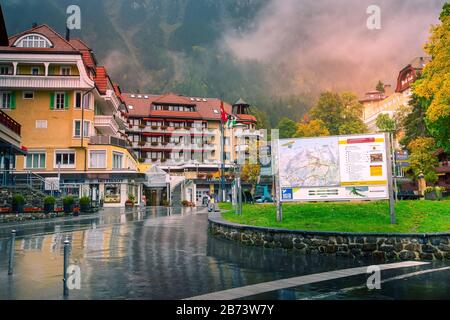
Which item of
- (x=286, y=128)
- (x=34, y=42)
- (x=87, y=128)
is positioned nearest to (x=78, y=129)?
(x=87, y=128)

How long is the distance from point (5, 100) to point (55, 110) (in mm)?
6351

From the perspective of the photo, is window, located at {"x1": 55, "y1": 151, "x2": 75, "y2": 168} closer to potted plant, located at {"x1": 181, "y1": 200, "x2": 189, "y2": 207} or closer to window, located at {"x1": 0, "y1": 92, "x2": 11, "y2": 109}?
window, located at {"x1": 0, "y1": 92, "x2": 11, "y2": 109}

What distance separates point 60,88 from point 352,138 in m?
42.3

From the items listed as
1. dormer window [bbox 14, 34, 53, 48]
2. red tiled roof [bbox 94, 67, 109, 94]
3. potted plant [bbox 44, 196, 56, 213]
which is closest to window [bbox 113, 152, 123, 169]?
red tiled roof [bbox 94, 67, 109, 94]

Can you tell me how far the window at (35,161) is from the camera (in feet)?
166

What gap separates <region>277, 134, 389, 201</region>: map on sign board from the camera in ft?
50.9

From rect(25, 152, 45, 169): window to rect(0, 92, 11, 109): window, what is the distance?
663 centimetres

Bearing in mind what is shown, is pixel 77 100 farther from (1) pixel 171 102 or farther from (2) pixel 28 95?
(1) pixel 171 102

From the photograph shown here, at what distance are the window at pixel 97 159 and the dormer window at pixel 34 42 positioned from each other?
1416cm

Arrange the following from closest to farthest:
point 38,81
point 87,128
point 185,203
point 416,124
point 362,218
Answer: point 362,218 < point 38,81 < point 87,128 < point 185,203 < point 416,124

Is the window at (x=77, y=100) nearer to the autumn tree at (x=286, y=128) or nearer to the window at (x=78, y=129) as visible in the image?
the window at (x=78, y=129)

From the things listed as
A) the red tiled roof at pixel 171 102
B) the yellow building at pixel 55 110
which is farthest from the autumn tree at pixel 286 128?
the yellow building at pixel 55 110

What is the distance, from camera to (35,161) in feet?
166

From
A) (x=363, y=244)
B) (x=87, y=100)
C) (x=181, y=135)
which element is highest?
(x=87, y=100)
